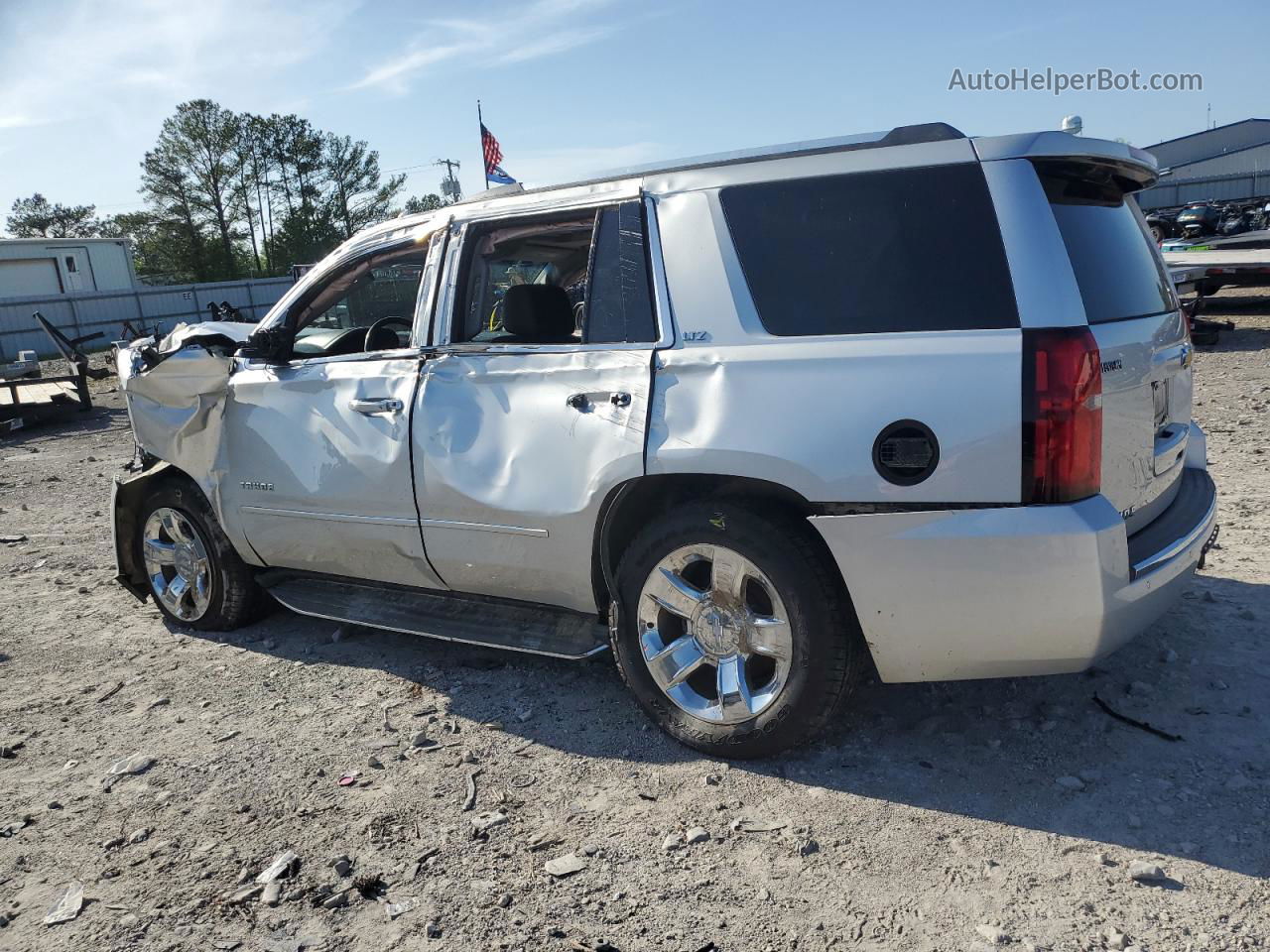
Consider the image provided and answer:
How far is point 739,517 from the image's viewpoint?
314 centimetres

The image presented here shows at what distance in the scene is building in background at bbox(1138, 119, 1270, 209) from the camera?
4516 cm

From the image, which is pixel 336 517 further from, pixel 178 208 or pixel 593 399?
pixel 178 208

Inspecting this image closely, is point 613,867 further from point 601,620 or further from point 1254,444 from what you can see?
point 1254,444

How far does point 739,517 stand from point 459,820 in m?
1.33

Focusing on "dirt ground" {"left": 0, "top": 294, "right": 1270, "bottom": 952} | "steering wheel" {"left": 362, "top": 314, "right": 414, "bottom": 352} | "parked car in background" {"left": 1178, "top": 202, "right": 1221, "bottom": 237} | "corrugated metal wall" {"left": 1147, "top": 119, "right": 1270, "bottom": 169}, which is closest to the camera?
"dirt ground" {"left": 0, "top": 294, "right": 1270, "bottom": 952}

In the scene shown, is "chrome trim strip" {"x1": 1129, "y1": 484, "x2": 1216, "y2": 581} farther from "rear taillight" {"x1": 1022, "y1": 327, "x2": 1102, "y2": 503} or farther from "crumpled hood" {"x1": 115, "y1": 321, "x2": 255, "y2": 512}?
"crumpled hood" {"x1": 115, "y1": 321, "x2": 255, "y2": 512}

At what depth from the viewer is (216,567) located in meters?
4.86

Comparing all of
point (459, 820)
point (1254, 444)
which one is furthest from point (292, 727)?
point (1254, 444)

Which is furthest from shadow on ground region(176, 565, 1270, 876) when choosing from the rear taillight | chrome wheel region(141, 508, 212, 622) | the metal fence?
the metal fence

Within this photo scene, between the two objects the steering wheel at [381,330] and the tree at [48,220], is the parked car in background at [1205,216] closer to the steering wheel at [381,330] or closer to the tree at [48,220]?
the steering wheel at [381,330]

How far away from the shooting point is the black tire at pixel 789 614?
3.05m

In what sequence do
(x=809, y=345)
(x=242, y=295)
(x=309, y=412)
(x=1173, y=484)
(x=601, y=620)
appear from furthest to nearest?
(x=242, y=295)
(x=309, y=412)
(x=601, y=620)
(x=1173, y=484)
(x=809, y=345)

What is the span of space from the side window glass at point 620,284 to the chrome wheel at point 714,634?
0.81 metres

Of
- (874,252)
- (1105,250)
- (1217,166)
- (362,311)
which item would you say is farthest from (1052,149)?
(1217,166)
